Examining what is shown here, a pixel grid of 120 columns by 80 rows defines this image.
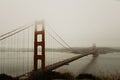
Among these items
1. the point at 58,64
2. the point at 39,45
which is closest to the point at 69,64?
the point at 58,64

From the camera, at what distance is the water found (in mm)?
3033

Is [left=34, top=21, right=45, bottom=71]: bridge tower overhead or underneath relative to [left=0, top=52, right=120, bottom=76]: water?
overhead

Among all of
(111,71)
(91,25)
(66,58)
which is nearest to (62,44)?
(66,58)

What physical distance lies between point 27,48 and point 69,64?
0.47 meters

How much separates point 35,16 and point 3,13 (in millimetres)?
348

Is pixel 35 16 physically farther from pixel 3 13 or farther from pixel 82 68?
pixel 82 68

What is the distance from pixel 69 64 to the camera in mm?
3043

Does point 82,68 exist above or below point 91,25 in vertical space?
below

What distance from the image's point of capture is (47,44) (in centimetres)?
309

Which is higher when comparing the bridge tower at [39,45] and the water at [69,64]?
the bridge tower at [39,45]

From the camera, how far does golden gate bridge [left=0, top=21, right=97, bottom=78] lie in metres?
3.04

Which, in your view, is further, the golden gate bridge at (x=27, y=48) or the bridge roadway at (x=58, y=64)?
the golden gate bridge at (x=27, y=48)

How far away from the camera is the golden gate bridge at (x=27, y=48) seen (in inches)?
120

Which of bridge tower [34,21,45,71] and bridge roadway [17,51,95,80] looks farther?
bridge tower [34,21,45,71]
